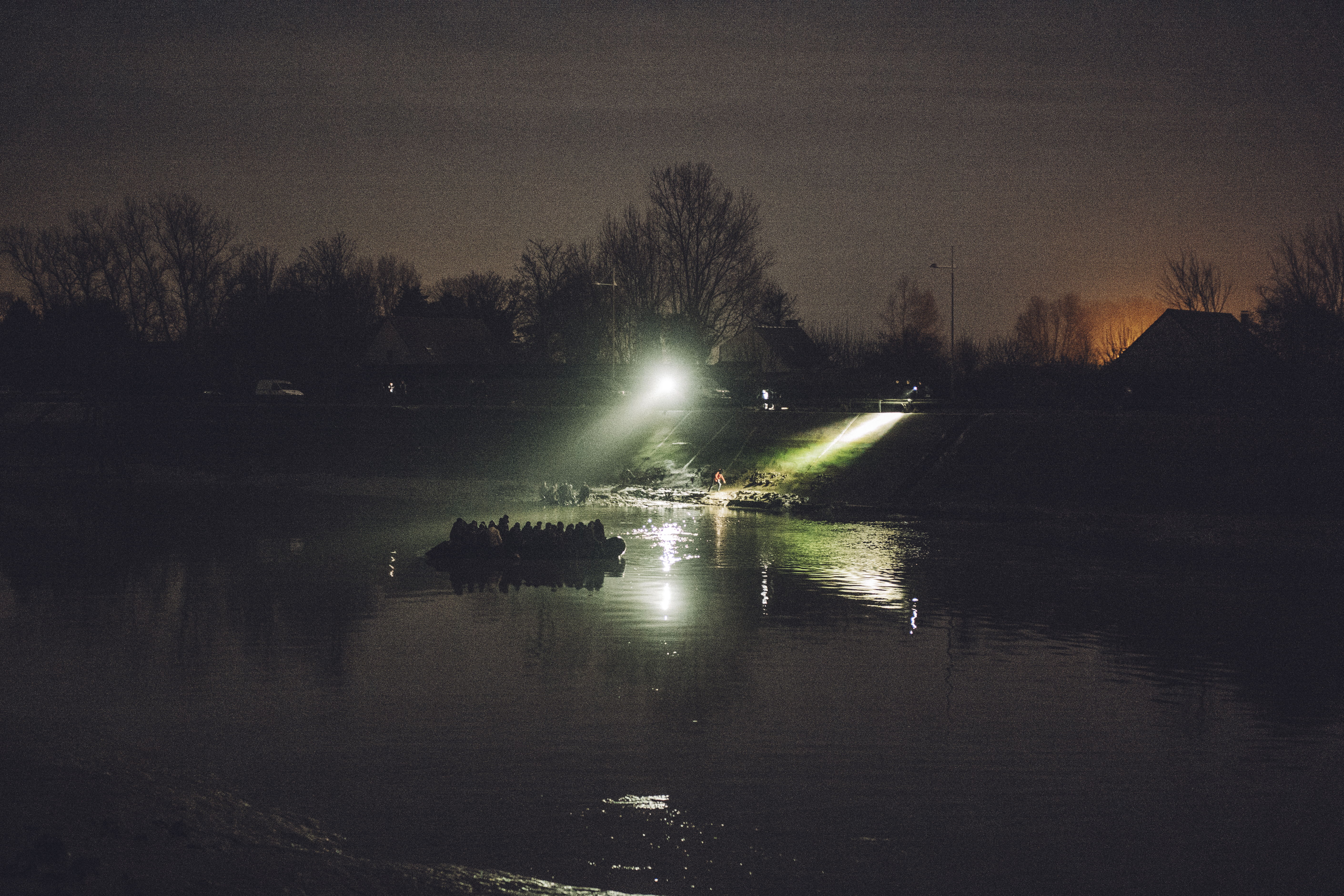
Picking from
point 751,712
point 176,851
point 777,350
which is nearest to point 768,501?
point 751,712

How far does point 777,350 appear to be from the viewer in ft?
336

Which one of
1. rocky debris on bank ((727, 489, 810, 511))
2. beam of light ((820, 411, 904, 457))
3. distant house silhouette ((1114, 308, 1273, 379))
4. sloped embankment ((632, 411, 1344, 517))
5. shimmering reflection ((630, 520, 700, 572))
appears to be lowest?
shimmering reflection ((630, 520, 700, 572))

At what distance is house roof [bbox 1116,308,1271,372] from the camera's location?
49500 mm

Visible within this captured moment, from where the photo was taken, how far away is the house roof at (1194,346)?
49.5 m

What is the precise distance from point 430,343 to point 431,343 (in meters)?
0.09

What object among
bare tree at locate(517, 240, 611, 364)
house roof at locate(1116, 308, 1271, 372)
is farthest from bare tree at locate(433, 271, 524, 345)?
house roof at locate(1116, 308, 1271, 372)

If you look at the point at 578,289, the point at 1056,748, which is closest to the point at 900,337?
the point at 578,289

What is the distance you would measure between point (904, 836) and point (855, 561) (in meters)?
Answer: 17.4

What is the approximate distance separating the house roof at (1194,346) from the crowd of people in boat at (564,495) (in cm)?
2797

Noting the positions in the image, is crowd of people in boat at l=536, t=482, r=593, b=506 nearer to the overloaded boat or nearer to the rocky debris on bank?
the rocky debris on bank

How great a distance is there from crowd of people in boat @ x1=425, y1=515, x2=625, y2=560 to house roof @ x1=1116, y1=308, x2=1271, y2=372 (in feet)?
109

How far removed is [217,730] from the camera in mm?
12297

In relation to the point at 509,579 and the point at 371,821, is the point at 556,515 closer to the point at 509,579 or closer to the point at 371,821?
the point at 509,579

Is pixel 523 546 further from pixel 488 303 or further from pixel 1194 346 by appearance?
pixel 488 303
